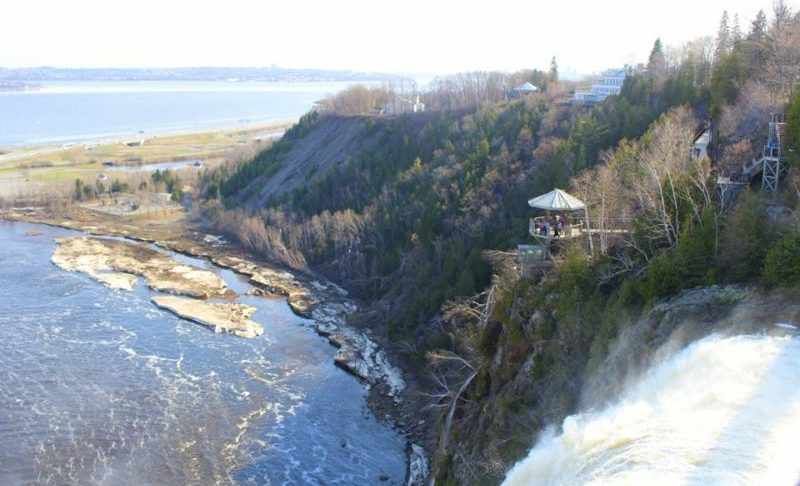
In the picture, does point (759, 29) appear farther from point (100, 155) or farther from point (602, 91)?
point (100, 155)

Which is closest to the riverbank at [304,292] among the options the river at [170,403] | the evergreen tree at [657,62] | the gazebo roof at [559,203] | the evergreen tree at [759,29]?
the river at [170,403]

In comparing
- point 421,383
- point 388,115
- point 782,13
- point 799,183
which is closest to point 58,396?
point 421,383

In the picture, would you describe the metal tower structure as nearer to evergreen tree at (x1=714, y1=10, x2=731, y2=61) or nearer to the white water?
the white water

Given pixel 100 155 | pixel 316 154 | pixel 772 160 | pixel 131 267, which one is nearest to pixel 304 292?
pixel 131 267

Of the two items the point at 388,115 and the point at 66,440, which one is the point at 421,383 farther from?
the point at 388,115

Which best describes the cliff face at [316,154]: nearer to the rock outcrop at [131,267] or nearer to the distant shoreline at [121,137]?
the rock outcrop at [131,267]
